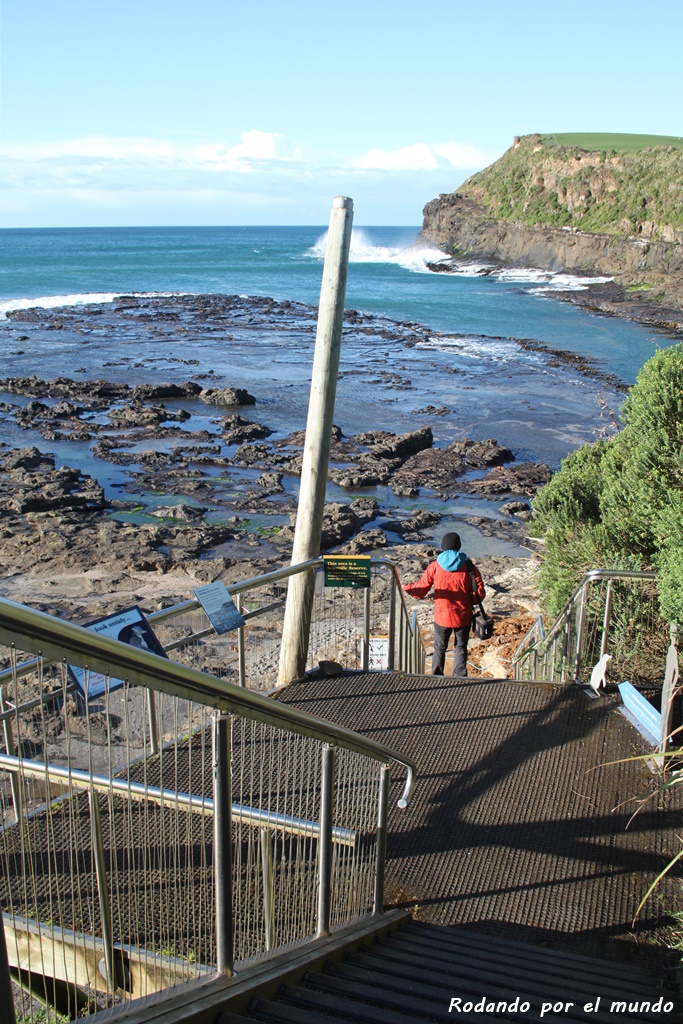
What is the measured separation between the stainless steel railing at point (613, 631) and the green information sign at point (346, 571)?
1.86 m

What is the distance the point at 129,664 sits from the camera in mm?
2648

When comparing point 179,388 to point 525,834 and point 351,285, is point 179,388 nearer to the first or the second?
point 525,834

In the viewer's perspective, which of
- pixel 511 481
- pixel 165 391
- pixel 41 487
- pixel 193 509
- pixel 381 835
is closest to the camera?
pixel 381 835

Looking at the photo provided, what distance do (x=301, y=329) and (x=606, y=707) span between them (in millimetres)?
54276

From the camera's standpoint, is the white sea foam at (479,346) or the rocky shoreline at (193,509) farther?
the white sea foam at (479,346)

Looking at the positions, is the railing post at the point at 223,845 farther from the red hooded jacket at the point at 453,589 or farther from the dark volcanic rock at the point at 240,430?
the dark volcanic rock at the point at 240,430

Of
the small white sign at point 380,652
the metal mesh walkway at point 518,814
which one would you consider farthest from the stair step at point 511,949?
the small white sign at point 380,652

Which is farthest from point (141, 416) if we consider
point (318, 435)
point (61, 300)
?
point (61, 300)

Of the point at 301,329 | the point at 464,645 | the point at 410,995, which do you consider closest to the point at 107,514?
the point at 464,645

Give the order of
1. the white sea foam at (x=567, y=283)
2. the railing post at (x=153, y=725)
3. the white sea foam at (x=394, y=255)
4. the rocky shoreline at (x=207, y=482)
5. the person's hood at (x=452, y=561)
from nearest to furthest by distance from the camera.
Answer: the railing post at (x=153, y=725) < the person's hood at (x=452, y=561) < the rocky shoreline at (x=207, y=482) < the white sea foam at (x=567, y=283) < the white sea foam at (x=394, y=255)

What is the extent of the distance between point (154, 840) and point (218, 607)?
2365 mm

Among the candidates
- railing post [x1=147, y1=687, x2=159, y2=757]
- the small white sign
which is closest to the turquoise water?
the small white sign

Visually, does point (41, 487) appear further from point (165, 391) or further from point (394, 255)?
point (394, 255)

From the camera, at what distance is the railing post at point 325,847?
13.5ft
